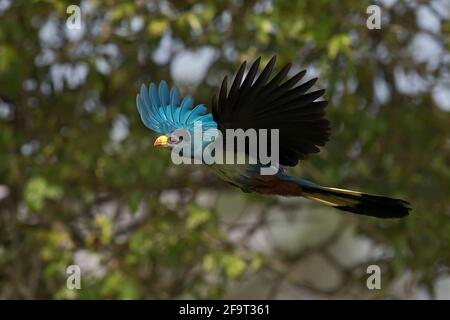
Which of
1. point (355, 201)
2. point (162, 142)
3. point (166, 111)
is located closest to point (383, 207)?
point (355, 201)

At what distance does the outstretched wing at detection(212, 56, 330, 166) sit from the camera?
9.20ft

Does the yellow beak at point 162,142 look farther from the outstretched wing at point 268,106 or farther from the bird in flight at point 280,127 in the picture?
the outstretched wing at point 268,106

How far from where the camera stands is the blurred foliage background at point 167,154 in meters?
5.25

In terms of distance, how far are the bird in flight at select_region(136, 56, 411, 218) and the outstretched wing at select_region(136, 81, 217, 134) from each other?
0.20 feet

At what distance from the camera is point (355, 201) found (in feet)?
9.66

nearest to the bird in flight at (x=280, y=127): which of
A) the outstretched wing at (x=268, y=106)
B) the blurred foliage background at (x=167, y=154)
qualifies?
the outstretched wing at (x=268, y=106)

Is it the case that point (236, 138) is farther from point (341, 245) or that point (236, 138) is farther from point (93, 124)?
point (341, 245)

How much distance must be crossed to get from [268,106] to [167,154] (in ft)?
8.16

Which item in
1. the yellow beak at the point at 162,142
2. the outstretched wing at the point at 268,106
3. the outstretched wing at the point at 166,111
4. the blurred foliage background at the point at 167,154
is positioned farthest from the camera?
the blurred foliage background at the point at 167,154

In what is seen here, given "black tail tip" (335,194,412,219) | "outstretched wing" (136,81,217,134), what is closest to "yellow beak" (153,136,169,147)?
"outstretched wing" (136,81,217,134)

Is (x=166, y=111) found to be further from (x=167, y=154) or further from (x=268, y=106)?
(x=167, y=154)

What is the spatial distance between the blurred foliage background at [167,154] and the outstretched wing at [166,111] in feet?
6.12
